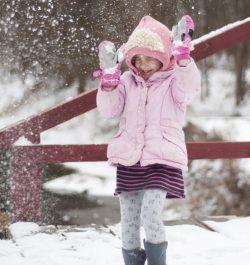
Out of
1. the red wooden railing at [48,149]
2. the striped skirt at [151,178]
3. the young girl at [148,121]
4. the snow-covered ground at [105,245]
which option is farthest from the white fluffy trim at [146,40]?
the red wooden railing at [48,149]

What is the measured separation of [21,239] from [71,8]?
540 centimetres

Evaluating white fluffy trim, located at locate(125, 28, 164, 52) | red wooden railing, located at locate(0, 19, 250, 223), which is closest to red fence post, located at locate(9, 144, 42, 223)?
red wooden railing, located at locate(0, 19, 250, 223)

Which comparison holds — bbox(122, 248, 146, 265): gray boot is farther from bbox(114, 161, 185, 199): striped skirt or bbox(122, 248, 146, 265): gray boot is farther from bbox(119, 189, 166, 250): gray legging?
bbox(114, 161, 185, 199): striped skirt

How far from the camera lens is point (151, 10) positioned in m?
7.73

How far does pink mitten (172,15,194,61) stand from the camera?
2.18 m

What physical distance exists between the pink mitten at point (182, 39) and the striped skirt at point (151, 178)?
1.38 feet

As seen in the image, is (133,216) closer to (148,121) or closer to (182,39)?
(148,121)

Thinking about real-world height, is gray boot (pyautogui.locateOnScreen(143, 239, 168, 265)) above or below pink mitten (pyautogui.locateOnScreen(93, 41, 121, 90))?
below

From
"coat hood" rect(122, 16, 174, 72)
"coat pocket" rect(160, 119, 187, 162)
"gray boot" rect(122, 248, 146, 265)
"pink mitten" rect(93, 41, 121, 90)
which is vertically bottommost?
"gray boot" rect(122, 248, 146, 265)

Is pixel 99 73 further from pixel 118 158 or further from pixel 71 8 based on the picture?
pixel 71 8

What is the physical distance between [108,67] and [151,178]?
44 cm

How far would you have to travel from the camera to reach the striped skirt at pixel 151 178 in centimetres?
228

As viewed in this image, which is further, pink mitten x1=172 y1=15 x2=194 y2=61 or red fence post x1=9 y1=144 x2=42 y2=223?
red fence post x1=9 y1=144 x2=42 y2=223

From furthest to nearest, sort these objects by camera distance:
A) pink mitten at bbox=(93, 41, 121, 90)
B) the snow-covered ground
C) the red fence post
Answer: the red fence post < the snow-covered ground < pink mitten at bbox=(93, 41, 121, 90)
